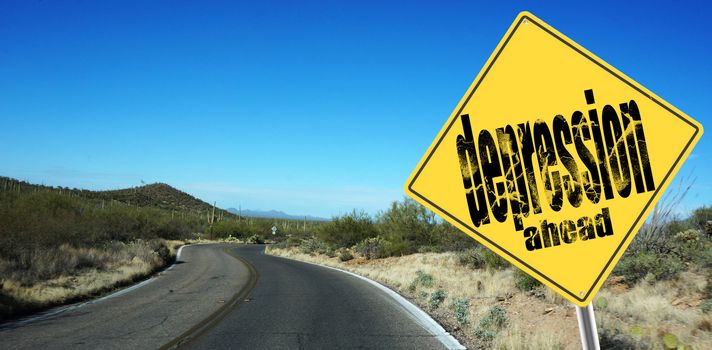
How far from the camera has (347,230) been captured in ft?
124

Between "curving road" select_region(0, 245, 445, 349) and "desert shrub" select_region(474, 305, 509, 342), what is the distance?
66cm

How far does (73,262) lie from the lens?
17797 mm

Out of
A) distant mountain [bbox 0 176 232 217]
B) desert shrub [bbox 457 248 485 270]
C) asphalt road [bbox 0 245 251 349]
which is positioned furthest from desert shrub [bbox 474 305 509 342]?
distant mountain [bbox 0 176 232 217]

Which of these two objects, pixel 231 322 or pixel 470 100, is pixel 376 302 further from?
pixel 470 100

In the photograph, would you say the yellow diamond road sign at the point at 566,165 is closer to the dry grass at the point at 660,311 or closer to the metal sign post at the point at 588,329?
the metal sign post at the point at 588,329

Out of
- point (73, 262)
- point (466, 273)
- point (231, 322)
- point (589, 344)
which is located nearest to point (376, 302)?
point (231, 322)

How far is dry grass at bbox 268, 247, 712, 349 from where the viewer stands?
6.16 metres

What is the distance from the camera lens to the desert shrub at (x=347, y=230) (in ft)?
122

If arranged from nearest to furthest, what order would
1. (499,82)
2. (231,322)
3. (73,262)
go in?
(499,82) → (231,322) → (73,262)

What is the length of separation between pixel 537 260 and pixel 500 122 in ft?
2.89

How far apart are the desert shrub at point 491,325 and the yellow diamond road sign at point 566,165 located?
4.70m

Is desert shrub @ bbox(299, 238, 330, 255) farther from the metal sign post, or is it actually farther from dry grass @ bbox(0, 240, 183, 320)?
the metal sign post

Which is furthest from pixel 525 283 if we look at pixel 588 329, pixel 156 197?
pixel 156 197

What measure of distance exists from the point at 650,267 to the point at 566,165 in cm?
815
